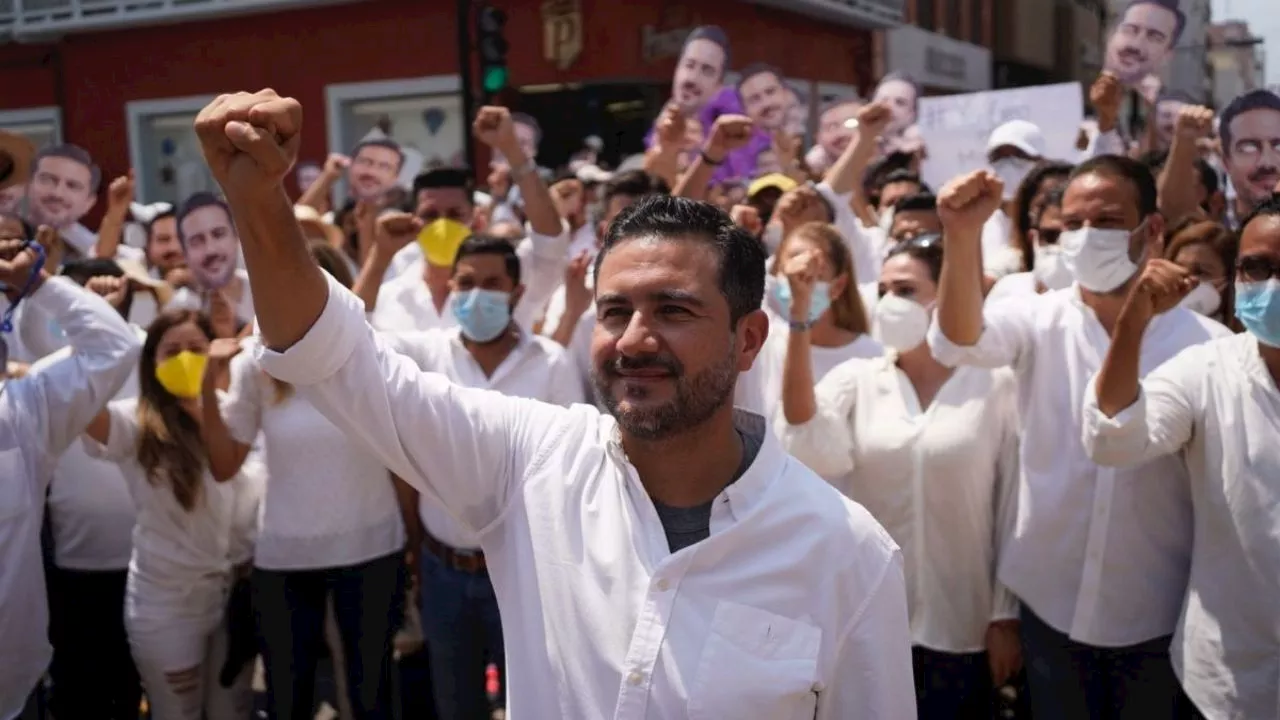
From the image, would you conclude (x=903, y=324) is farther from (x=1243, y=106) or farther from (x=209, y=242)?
(x=209, y=242)

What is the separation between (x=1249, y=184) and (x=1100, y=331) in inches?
70.2

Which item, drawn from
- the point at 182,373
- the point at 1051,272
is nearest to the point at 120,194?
the point at 182,373

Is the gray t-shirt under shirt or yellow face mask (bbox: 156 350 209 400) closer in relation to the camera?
the gray t-shirt under shirt

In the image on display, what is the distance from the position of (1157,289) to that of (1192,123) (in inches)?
85.9

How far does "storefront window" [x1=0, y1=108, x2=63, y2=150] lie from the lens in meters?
19.3

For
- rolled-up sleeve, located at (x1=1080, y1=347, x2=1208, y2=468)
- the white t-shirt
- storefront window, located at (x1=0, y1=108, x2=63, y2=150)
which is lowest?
the white t-shirt

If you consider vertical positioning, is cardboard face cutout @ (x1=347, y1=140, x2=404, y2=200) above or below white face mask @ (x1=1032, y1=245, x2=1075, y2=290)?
above

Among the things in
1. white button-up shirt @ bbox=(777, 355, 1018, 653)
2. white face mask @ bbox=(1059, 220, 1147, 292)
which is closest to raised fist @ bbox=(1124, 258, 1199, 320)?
white face mask @ bbox=(1059, 220, 1147, 292)

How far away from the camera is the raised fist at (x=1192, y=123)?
4527 millimetres

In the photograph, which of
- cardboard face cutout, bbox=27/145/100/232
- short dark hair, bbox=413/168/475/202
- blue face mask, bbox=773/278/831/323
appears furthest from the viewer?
cardboard face cutout, bbox=27/145/100/232

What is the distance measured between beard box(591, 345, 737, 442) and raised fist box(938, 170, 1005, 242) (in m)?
1.34

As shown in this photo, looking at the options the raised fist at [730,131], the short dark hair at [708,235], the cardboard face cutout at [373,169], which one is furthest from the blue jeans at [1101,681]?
the cardboard face cutout at [373,169]

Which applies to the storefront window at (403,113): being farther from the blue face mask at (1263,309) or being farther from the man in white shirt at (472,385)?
the blue face mask at (1263,309)

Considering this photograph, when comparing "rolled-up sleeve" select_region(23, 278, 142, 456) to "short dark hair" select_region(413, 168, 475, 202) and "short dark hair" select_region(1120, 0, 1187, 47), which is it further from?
"short dark hair" select_region(1120, 0, 1187, 47)
